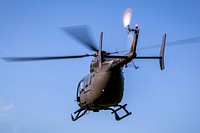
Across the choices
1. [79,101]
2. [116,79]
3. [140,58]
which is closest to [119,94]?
[116,79]

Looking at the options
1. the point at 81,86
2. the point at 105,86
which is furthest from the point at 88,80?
the point at 105,86

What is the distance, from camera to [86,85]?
2734cm

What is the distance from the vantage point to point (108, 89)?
80.7ft

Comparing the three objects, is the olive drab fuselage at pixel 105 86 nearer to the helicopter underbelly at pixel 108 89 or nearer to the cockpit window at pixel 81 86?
the helicopter underbelly at pixel 108 89

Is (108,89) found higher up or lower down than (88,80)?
lower down

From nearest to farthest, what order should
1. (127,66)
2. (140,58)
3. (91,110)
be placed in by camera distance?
(127,66)
(140,58)
(91,110)

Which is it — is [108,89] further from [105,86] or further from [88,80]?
[88,80]

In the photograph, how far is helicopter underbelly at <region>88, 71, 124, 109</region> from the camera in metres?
24.6

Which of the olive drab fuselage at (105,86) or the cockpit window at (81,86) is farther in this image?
the cockpit window at (81,86)

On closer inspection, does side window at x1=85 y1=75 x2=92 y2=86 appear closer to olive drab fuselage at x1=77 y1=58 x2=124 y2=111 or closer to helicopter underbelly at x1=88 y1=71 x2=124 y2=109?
olive drab fuselage at x1=77 y1=58 x2=124 y2=111

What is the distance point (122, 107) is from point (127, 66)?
4259 millimetres

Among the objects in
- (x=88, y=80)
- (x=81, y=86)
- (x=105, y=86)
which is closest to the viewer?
(x=105, y=86)

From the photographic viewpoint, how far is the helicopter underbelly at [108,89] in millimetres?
24594

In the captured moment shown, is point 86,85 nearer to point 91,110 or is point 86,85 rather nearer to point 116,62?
point 91,110
